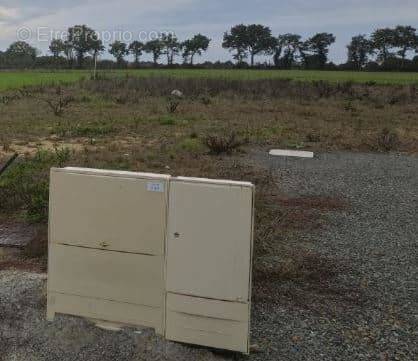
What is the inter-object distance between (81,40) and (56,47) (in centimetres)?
555

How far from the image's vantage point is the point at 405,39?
68250 mm

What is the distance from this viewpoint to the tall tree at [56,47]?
68963 mm

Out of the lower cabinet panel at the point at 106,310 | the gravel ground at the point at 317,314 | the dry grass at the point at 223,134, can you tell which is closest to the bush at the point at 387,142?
the dry grass at the point at 223,134

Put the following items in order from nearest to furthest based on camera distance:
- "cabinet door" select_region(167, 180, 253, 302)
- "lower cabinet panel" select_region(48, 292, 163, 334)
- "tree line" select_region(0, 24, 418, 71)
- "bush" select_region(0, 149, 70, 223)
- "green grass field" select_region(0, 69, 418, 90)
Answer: "cabinet door" select_region(167, 180, 253, 302) → "lower cabinet panel" select_region(48, 292, 163, 334) → "bush" select_region(0, 149, 70, 223) → "green grass field" select_region(0, 69, 418, 90) → "tree line" select_region(0, 24, 418, 71)

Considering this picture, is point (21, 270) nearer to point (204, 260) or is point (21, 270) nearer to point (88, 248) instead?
point (88, 248)

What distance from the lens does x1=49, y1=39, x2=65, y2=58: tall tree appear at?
226ft

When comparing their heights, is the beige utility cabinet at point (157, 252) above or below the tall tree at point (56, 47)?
below

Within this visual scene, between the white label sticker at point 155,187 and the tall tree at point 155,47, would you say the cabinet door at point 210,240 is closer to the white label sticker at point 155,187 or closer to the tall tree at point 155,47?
the white label sticker at point 155,187

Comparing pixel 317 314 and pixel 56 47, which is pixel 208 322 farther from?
pixel 56 47

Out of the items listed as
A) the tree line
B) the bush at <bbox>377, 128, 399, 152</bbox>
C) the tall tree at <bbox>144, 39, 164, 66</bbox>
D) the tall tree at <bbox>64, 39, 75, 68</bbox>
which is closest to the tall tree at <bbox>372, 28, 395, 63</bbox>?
the tree line

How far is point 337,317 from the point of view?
3.48m

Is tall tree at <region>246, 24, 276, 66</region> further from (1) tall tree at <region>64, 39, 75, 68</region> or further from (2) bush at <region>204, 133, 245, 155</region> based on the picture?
(2) bush at <region>204, 133, 245, 155</region>

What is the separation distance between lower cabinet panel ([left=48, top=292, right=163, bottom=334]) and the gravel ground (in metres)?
0.08

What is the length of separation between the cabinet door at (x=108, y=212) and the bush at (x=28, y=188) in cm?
258
